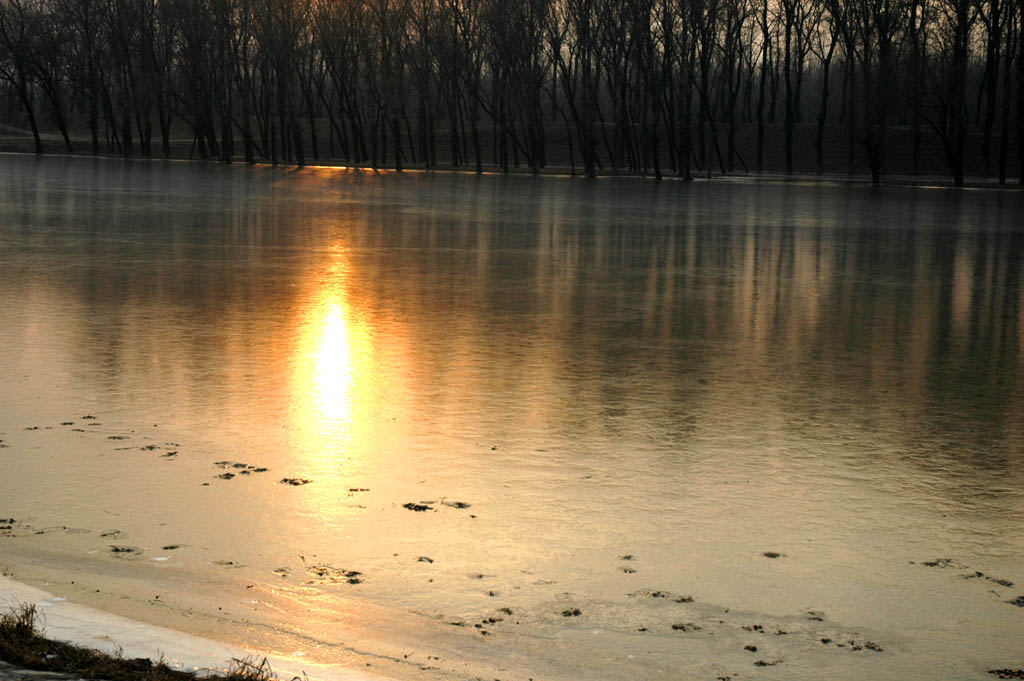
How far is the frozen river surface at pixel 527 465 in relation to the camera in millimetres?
4570

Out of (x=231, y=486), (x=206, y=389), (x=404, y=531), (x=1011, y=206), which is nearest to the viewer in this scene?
(x=404, y=531)

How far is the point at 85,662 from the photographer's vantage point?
3779mm

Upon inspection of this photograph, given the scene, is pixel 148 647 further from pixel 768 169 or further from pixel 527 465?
pixel 768 169

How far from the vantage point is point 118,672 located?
12.2 feet

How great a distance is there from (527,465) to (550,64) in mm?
70328

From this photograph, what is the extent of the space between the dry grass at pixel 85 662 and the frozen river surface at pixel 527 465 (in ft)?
1.25

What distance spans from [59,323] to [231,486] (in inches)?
203

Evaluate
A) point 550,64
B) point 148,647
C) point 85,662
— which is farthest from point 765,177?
point 85,662

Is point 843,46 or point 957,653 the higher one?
point 843,46

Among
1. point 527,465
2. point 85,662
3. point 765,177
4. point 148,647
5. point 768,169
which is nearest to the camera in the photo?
point 85,662

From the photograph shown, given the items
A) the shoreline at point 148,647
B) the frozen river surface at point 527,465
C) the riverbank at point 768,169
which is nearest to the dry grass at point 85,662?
the shoreline at point 148,647

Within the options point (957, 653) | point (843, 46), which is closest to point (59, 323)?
point (957, 653)

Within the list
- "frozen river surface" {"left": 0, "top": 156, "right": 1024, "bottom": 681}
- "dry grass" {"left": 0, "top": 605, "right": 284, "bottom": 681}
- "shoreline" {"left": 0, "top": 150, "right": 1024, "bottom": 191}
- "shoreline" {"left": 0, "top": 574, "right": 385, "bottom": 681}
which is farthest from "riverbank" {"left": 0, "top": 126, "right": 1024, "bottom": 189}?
"dry grass" {"left": 0, "top": 605, "right": 284, "bottom": 681}

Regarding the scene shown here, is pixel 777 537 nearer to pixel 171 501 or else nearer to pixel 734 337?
pixel 171 501
